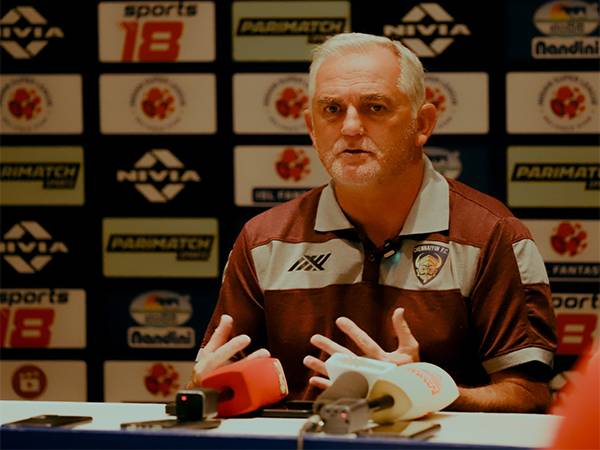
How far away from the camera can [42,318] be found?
3824 millimetres

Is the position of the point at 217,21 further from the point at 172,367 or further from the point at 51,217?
the point at 172,367

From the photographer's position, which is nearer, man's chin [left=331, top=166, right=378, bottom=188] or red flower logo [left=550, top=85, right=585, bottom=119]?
man's chin [left=331, top=166, right=378, bottom=188]

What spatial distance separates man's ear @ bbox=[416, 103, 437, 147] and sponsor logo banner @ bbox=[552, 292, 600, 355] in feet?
4.91

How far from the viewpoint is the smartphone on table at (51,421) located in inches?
58.7

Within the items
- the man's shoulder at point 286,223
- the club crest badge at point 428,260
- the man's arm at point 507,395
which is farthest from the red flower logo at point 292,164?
the man's arm at point 507,395

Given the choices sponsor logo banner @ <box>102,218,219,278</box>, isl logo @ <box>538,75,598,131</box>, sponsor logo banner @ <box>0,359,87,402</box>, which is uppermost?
isl logo @ <box>538,75,598,131</box>

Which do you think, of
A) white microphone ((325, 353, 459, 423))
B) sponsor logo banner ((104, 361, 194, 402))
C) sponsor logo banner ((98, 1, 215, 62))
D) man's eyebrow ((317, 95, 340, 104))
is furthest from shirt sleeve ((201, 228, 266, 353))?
sponsor logo banner ((98, 1, 215, 62))

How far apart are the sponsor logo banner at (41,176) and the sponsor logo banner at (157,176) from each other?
19cm

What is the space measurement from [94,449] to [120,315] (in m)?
2.43

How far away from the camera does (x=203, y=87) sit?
3.75 meters

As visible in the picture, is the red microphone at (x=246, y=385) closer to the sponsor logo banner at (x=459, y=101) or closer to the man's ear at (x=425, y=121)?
the man's ear at (x=425, y=121)

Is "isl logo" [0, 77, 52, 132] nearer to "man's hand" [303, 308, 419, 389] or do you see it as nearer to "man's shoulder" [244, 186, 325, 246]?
"man's shoulder" [244, 186, 325, 246]

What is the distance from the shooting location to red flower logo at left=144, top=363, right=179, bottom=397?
149 inches

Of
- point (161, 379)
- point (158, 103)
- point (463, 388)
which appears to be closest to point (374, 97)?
point (463, 388)
